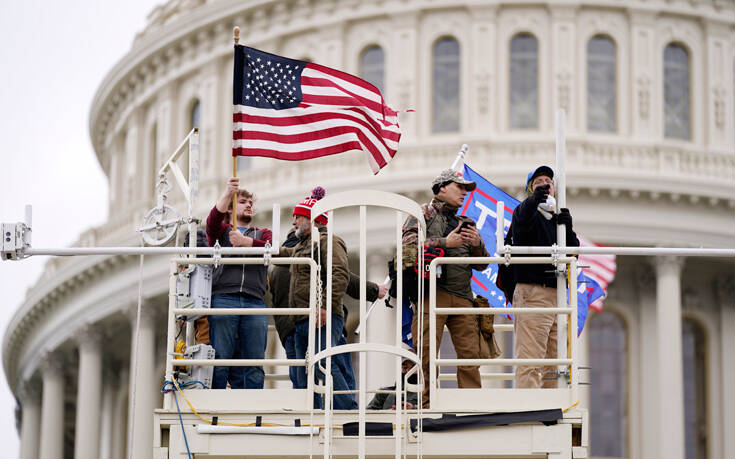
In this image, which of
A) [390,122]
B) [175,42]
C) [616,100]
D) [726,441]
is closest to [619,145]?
[616,100]

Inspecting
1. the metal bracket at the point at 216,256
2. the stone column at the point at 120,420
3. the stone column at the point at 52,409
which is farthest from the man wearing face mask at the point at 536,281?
the stone column at the point at 52,409

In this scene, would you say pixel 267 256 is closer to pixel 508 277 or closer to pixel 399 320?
pixel 399 320

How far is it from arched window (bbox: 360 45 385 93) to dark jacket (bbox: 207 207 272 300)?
109 ft

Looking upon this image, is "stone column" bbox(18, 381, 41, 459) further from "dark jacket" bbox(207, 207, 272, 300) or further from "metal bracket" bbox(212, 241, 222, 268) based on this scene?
"metal bracket" bbox(212, 241, 222, 268)

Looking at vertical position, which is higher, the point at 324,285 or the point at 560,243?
the point at 560,243

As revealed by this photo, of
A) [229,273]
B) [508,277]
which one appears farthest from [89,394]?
[508,277]

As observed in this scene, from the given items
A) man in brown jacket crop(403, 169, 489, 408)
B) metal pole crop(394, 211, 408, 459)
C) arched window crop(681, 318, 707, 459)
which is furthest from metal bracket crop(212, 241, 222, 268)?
arched window crop(681, 318, 707, 459)

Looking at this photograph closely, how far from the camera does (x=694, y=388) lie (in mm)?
50562

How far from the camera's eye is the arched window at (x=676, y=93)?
1998 inches

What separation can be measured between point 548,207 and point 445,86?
33.7 meters

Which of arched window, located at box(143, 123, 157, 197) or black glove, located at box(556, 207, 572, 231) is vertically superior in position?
arched window, located at box(143, 123, 157, 197)

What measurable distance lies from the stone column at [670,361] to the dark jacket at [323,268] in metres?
29.8

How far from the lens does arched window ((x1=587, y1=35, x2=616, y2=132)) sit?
166ft

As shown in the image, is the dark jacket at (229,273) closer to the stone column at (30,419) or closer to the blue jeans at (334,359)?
the blue jeans at (334,359)
